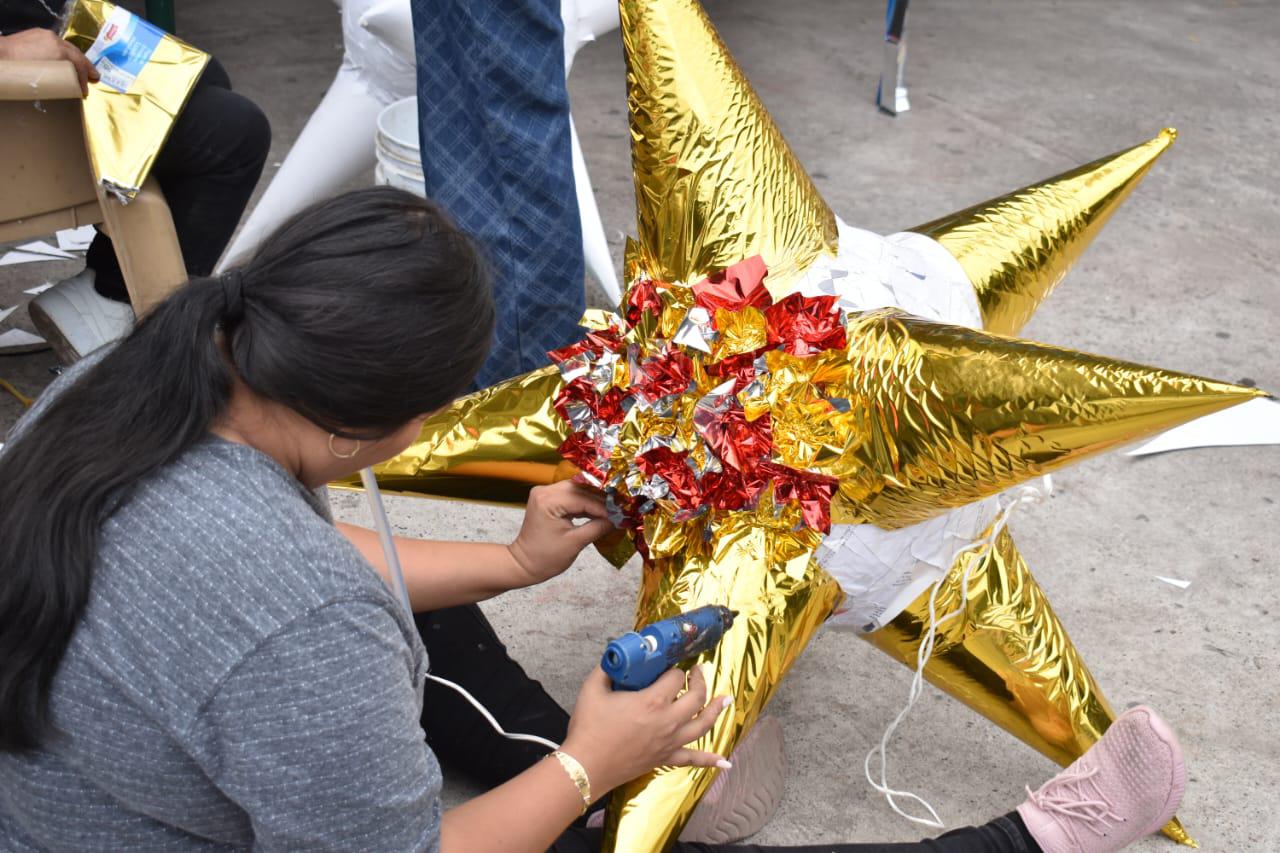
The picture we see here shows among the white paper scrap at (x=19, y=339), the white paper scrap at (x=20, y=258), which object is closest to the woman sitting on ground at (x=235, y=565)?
the white paper scrap at (x=19, y=339)

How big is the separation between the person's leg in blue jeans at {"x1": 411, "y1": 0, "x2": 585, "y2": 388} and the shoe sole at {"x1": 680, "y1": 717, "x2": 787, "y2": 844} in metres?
0.63

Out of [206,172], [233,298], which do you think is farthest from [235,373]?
[206,172]

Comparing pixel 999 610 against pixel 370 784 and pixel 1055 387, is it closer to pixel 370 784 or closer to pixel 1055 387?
pixel 1055 387

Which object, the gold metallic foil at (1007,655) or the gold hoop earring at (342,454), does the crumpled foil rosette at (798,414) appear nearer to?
the gold metallic foil at (1007,655)

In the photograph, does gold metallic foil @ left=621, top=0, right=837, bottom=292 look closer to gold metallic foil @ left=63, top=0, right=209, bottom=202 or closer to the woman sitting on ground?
the woman sitting on ground

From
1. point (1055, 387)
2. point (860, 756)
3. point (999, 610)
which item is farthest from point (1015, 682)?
point (1055, 387)

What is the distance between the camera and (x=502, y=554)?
133cm

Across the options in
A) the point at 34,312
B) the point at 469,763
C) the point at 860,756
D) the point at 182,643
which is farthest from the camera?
the point at 34,312

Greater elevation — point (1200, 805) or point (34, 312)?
point (34, 312)

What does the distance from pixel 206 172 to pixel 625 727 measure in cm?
138

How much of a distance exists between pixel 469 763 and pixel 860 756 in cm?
47

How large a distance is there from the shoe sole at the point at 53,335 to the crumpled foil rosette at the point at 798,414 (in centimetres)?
99

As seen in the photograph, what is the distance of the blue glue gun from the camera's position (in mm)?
1047

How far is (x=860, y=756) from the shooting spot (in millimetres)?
1615
